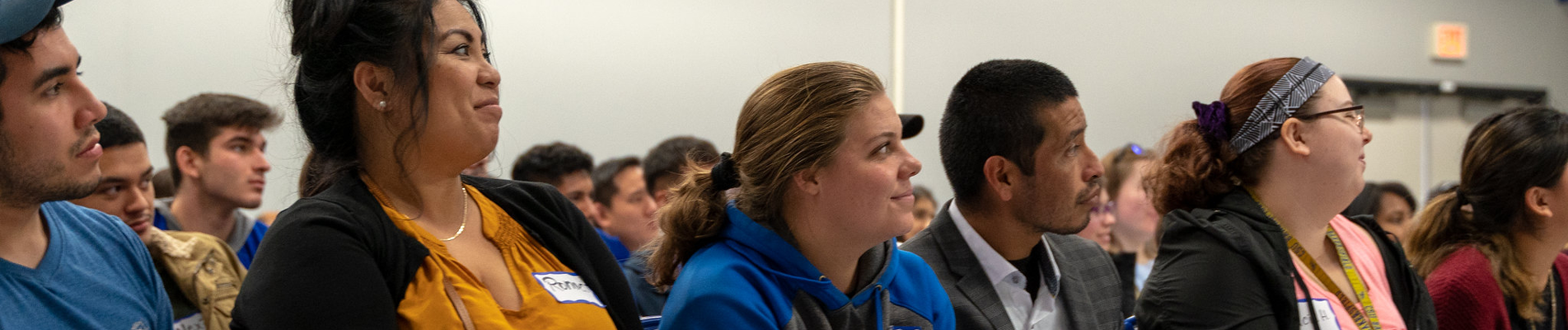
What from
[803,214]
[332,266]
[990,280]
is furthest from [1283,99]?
[332,266]

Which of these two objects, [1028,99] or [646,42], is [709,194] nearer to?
[1028,99]

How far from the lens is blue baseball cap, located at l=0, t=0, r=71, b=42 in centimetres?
136

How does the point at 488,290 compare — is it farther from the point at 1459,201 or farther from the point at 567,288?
the point at 1459,201

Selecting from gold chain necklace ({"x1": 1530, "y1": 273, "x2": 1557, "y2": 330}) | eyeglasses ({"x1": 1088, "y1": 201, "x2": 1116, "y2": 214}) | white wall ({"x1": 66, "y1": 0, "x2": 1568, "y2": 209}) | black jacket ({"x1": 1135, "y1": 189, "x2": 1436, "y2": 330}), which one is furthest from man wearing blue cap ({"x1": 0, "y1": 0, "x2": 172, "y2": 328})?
eyeglasses ({"x1": 1088, "y1": 201, "x2": 1116, "y2": 214})

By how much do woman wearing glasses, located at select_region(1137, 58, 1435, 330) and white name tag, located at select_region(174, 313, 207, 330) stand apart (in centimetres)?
192

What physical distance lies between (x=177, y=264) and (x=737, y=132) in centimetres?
133

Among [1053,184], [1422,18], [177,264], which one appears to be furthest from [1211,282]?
[1422,18]

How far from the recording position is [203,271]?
91.6 inches

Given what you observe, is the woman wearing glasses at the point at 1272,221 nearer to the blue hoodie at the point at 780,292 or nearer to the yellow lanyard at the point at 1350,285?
the yellow lanyard at the point at 1350,285

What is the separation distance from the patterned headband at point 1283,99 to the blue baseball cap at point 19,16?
2.03m

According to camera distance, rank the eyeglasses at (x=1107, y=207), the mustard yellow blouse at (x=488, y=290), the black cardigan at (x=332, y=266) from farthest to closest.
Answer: the eyeglasses at (x=1107, y=207) < the mustard yellow blouse at (x=488, y=290) < the black cardigan at (x=332, y=266)

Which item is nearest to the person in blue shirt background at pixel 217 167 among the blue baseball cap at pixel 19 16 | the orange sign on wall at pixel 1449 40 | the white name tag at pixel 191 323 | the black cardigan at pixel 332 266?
the white name tag at pixel 191 323

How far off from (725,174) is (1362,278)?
1.35 metres

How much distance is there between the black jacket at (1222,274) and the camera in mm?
1954
